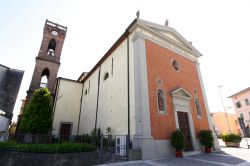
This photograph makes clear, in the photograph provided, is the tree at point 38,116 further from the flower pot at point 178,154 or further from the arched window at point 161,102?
the flower pot at point 178,154

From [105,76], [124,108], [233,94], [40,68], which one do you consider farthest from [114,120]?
[233,94]

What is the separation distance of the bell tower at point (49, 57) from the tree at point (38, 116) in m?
5.07

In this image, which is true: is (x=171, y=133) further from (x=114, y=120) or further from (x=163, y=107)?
(x=114, y=120)

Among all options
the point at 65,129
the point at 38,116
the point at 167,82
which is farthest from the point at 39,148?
the point at 65,129

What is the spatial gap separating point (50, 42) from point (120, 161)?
18.9 metres

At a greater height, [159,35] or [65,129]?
[159,35]

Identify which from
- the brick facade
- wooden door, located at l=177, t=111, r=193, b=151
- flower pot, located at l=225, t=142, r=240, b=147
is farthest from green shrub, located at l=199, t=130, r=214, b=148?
flower pot, located at l=225, t=142, r=240, b=147

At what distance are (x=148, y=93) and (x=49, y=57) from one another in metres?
15.1

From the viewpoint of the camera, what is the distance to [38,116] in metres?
12.0

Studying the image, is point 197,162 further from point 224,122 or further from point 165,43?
point 224,122

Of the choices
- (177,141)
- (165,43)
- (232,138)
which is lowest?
(177,141)

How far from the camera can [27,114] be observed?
12156 millimetres

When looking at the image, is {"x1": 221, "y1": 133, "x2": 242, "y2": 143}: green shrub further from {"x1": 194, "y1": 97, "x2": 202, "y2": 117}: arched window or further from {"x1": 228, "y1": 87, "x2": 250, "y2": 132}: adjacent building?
{"x1": 228, "y1": 87, "x2": 250, "y2": 132}: adjacent building

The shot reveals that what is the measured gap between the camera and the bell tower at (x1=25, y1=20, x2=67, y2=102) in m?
18.1
